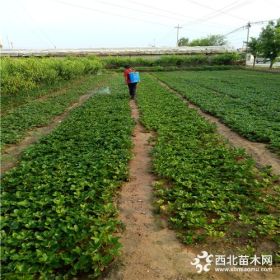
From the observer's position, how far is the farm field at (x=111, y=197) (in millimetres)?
3544

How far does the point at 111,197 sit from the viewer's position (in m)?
5.01

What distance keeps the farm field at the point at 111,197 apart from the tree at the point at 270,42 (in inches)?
1590

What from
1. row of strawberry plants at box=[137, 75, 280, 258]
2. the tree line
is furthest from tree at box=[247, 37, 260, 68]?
row of strawberry plants at box=[137, 75, 280, 258]

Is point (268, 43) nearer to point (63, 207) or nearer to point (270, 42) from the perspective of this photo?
point (270, 42)

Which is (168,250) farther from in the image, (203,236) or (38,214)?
(38,214)

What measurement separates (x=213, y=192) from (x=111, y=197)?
184 centimetres

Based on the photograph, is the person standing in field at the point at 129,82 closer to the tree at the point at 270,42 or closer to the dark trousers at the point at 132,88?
the dark trousers at the point at 132,88

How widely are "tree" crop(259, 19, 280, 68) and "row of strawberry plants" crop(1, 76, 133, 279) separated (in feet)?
143

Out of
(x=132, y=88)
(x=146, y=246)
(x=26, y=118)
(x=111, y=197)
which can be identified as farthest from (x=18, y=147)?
(x=132, y=88)

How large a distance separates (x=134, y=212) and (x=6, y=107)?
1158 cm

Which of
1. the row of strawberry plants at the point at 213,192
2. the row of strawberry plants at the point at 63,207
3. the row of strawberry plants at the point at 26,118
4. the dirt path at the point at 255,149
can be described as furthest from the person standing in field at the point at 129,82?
the row of strawberry plants at the point at 63,207

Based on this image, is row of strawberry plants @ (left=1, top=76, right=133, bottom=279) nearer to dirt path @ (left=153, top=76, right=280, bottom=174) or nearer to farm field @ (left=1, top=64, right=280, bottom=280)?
farm field @ (left=1, top=64, right=280, bottom=280)

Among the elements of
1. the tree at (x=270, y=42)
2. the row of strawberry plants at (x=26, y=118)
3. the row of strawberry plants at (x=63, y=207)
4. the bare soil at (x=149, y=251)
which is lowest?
the row of strawberry plants at (x=26, y=118)

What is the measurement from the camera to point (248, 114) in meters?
11.5
